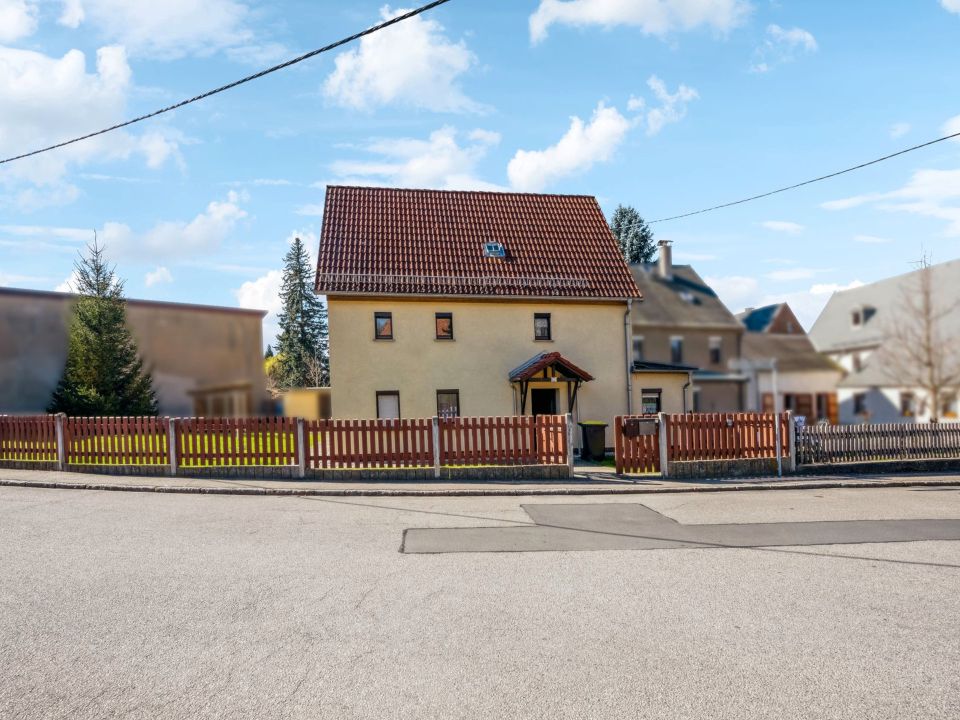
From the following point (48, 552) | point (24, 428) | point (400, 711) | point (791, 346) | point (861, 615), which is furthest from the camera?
point (24, 428)

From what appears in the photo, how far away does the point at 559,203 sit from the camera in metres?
25.9

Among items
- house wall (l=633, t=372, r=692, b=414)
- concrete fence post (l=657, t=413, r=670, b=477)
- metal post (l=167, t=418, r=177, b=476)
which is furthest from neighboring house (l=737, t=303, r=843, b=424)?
house wall (l=633, t=372, r=692, b=414)

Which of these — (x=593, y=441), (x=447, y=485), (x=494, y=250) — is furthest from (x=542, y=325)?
(x=447, y=485)

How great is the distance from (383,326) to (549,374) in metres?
5.42

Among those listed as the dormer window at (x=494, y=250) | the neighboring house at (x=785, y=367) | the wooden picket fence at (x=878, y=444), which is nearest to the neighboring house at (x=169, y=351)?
the neighboring house at (x=785, y=367)

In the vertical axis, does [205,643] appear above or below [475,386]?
below

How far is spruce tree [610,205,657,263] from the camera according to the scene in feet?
99.9

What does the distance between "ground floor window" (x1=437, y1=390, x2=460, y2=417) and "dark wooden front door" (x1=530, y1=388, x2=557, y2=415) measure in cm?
241

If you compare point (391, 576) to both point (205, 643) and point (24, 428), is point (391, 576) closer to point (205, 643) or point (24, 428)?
point (205, 643)

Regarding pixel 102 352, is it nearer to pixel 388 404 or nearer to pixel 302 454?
pixel 302 454

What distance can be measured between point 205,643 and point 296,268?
2860 millimetres

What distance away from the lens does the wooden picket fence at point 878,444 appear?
46.6 ft

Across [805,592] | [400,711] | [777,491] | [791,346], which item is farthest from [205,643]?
[777,491]

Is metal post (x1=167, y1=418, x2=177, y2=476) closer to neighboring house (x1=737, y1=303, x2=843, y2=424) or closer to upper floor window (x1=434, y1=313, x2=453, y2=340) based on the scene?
upper floor window (x1=434, y1=313, x2=453, y2=340)
